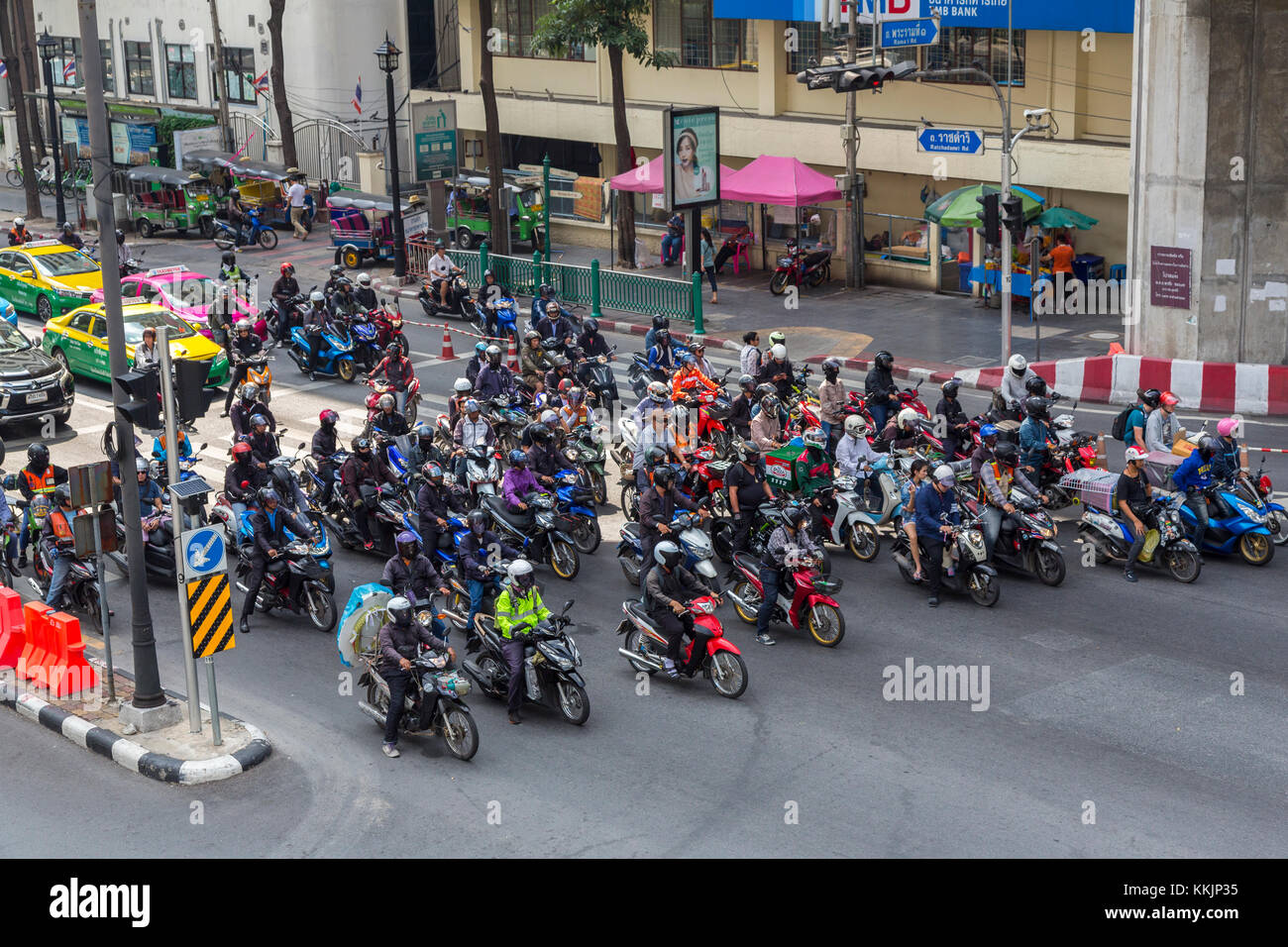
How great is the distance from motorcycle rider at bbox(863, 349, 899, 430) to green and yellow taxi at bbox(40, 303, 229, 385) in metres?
12.7

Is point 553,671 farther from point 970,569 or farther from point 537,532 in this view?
point 970,569

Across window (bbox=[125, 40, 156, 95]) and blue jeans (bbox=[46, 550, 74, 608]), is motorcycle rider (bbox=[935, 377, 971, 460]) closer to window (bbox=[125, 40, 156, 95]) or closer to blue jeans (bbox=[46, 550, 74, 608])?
blue jeans (bbox=[46, 550, 74, 608])

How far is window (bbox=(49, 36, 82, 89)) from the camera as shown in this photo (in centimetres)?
6325

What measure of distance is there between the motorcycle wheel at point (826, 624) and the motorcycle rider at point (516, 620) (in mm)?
3123

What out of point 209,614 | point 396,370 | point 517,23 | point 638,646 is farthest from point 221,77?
point 209,614

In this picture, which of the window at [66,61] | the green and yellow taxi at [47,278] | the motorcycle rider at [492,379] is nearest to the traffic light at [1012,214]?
the motorcycle rider at [492,379]

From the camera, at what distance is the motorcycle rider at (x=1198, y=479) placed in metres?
17.8

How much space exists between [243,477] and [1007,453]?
8.64 metres

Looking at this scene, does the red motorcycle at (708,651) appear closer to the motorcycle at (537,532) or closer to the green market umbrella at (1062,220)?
the motorcycle at (537,532)

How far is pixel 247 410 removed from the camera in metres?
22.3

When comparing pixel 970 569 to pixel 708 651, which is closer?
pixel 708 651

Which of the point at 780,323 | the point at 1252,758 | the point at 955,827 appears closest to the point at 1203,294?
the point at 780,323

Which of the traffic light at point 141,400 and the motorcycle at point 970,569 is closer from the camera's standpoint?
the traffic light at point 141,400

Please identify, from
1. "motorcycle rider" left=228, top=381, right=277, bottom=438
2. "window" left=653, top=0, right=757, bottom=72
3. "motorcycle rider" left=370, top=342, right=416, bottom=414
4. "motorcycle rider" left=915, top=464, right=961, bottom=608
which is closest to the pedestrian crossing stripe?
"motorcycle rider" left=915, top=464, right=961, bottom=608
